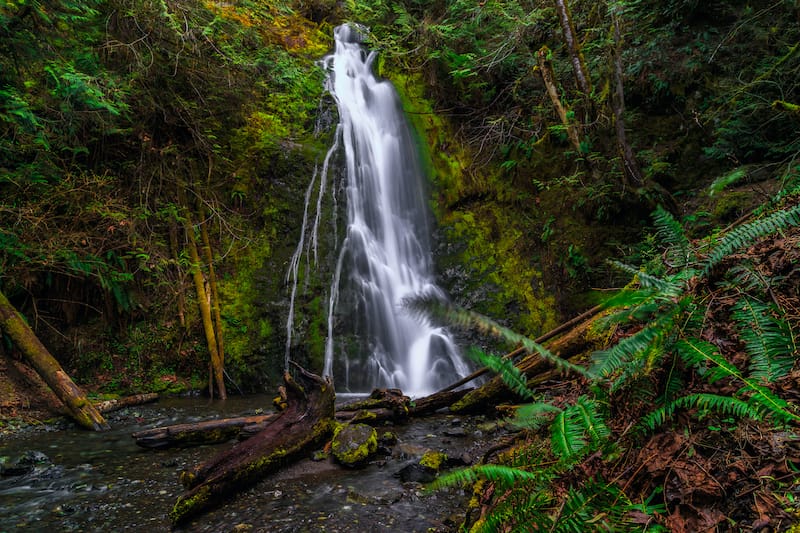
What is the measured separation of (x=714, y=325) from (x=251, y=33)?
9.55m

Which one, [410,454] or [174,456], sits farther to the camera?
[174,456]

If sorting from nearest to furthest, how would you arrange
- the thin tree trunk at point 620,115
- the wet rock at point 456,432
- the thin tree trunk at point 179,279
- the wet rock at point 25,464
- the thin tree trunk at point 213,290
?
the wet rock at point 25,464 → the wet rock at point 456,432 → the thin tree trunk at point 620,115 → the thin tree trunk at point 213,290 → the thin tree trunk at point 179,279

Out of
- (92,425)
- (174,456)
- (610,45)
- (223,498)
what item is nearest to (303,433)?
(223,498)

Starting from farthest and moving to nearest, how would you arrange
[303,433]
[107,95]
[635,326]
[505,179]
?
[505,179] < [107,95] < [303,433] < [635,326]

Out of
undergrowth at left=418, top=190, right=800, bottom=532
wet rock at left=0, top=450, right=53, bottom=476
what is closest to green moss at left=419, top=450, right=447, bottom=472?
undergrowth at left=418, top=190, right=800, bottom=532

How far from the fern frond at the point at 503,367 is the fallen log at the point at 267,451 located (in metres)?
2.75

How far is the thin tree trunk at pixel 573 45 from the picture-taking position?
6.52 meters

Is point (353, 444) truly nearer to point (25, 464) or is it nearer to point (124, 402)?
point (25, 464)

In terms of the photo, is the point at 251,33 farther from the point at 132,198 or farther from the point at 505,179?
the point at 505,179

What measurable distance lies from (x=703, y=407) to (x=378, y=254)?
25.9 feet

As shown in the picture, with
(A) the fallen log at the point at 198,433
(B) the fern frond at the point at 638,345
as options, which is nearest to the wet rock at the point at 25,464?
(A) the fallen log at the point at 198,433

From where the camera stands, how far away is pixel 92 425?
5.35 metres

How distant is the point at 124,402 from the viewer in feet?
21.0

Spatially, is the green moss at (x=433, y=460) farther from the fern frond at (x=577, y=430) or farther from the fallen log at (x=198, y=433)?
the fern frond at (x=577, y=430)
